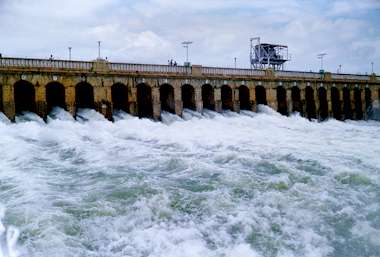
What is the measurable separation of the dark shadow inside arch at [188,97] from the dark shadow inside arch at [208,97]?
184cm

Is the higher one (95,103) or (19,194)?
(95,103)

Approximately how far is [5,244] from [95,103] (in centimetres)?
2606

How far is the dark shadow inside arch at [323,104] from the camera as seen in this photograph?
165ft

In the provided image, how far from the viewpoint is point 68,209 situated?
35.1 feet

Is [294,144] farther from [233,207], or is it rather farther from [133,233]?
[133,233]

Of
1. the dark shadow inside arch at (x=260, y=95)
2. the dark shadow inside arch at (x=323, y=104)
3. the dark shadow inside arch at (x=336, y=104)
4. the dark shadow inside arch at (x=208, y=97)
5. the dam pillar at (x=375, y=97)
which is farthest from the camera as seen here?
the dam pillar at (x=375, y=97)

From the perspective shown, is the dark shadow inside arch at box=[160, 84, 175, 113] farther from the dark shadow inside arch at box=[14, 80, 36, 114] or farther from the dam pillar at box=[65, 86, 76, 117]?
the dark shadow inside arch at box=[14, 80, 36, 114]

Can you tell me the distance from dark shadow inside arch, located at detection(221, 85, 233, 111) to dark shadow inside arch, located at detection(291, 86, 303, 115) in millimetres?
8522

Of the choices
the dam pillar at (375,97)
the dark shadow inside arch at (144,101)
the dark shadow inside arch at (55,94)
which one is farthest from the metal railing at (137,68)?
the dam pillar at (375,97)

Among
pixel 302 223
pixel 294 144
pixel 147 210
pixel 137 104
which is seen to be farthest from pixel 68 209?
pixel 137 104

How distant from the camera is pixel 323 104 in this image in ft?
167

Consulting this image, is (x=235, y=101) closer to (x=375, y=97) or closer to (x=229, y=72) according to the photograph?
(x=229, y=72)

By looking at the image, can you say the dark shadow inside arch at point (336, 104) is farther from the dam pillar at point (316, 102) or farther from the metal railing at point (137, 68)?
the metal railing at point (137, 68)

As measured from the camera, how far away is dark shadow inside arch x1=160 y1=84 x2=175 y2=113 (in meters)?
38.7
